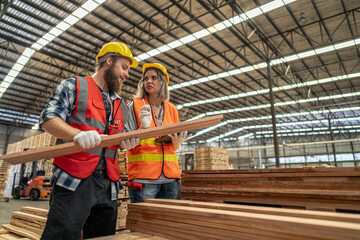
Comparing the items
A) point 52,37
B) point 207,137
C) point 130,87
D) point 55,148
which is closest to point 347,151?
point 207,137

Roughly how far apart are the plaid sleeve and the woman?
63 cm

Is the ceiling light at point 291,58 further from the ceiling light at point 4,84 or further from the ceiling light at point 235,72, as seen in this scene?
the ceiling light at point 4,84

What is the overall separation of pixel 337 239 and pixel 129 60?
1.86 metres

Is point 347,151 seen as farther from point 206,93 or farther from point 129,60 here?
point 129,60

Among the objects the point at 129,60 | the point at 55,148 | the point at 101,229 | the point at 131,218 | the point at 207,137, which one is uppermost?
the point at 207,137

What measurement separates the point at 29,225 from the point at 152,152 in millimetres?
3140

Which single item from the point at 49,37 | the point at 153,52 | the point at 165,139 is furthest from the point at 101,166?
the point at 49,37

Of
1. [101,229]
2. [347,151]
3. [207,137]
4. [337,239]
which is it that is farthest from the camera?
[207,137]

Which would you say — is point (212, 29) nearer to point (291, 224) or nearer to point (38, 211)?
point (38, 211)

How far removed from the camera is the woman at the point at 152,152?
206cm

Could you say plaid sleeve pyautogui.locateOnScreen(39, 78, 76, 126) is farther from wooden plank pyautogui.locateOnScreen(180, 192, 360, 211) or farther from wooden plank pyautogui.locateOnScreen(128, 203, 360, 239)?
wooden plank pyautogui.locateOnScreen(180, 192, 360, 211)

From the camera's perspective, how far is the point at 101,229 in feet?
5.66

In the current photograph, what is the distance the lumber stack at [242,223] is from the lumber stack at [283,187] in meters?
0.44

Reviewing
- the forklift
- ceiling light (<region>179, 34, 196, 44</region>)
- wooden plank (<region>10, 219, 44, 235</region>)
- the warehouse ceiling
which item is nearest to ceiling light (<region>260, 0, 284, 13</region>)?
the warehouse ceiling
